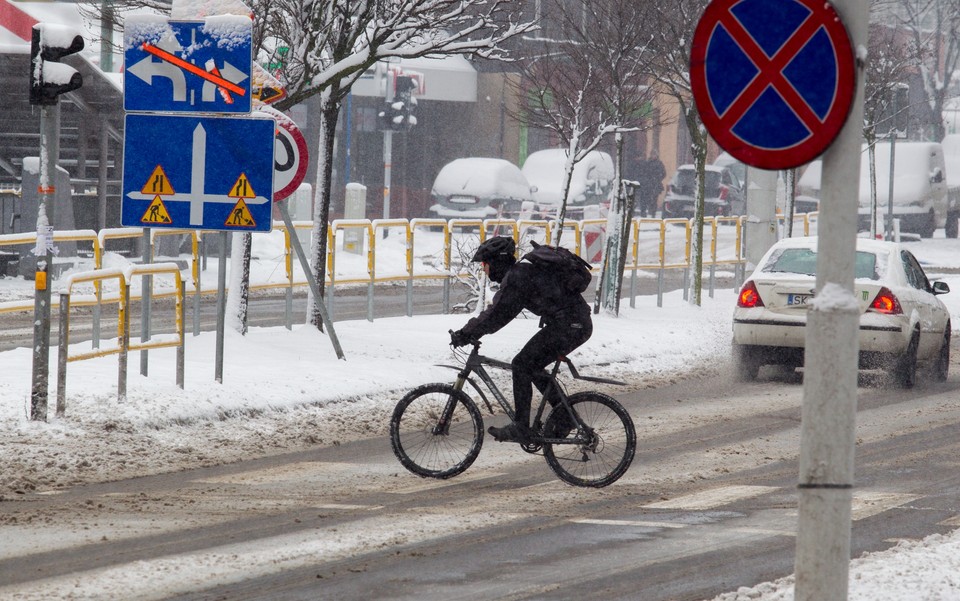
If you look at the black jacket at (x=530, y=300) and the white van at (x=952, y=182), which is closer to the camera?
the black jacket at (x=530, y=300)

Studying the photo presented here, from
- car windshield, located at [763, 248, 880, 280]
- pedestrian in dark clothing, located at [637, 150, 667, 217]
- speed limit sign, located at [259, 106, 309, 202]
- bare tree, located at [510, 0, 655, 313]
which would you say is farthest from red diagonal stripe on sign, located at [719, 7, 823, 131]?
pedestrian in dark clothing, located at [637, 150, 667, 217]

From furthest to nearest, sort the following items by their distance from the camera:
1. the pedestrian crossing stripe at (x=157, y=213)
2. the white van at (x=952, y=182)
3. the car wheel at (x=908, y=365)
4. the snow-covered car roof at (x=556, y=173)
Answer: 1. the white van at (x=952, y=182)
2. the snow-covered car roof at (x=556, y=173)
3. the car wheel at (x=908, y=365)
4. the pedestrian crossing stripe at (x=157, y=213)

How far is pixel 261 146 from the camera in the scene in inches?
464

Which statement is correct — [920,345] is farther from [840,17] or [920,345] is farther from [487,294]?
[840,17]

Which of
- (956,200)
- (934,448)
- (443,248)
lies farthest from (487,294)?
(956,200)

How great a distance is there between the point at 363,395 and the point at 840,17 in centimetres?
874

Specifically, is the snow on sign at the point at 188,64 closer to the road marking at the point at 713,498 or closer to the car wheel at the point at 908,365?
the road marking at the point at 713,498

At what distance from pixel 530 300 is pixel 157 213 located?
403cm

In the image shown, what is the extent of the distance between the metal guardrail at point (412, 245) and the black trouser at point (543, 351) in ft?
14.3

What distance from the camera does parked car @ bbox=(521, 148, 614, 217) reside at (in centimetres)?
4166

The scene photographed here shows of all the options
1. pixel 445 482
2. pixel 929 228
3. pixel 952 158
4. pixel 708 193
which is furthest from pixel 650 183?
pixel 445 482

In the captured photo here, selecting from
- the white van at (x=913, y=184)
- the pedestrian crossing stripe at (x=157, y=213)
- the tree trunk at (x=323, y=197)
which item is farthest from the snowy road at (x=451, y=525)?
the white van at (x=913, y=184)

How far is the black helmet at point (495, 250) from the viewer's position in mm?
8836

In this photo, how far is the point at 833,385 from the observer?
166 inches
